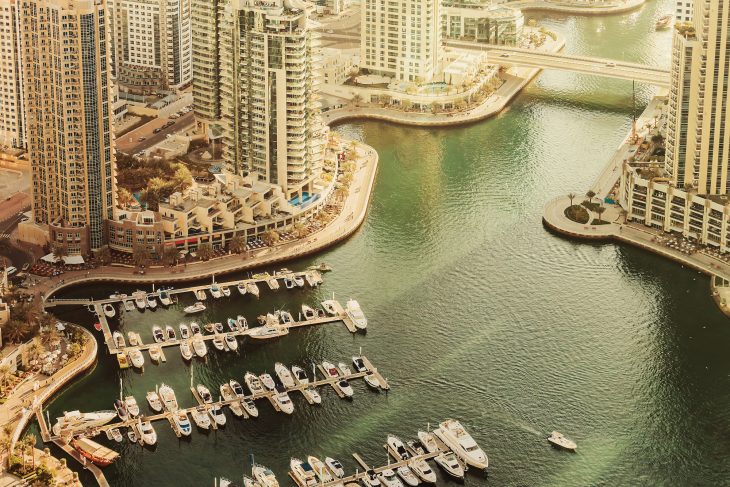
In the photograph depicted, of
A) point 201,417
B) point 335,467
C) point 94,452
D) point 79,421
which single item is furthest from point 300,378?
point 94,452

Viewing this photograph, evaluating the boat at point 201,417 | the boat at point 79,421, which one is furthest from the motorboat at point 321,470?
the boat at point 79,421

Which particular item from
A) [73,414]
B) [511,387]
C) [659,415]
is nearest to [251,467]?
[73,414]

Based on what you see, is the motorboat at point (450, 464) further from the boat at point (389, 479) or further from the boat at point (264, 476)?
the boat at point (264, 476)

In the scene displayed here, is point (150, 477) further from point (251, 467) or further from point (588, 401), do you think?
point (588, 401)

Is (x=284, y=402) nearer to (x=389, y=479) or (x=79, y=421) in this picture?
(x=389, y=479)

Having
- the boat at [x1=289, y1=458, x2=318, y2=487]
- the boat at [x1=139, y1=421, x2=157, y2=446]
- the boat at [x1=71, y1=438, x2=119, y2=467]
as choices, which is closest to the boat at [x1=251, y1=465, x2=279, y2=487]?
the boat at [x1=289, y1=458, x2=318, y2=487]

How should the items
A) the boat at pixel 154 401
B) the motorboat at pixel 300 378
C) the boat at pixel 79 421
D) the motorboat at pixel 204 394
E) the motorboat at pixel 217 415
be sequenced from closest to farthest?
the boat at pixel 79 421 → the motorboat at pixel 217 415 → the boat at pixel 154 401 → the motorboat at pixel 204 394 → the motorboat at pixel 300 378
